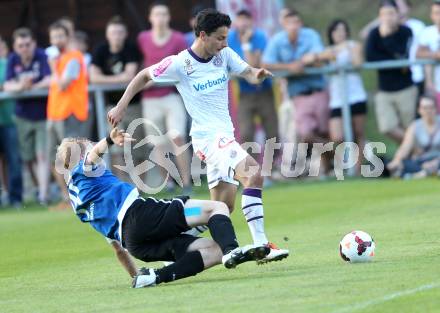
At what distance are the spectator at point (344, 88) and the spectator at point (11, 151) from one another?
17.1 feet

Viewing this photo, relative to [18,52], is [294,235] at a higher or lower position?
lower

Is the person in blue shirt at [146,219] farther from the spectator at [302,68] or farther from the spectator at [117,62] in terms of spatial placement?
the spectator at [302,68]

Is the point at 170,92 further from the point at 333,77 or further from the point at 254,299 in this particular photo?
the point at 254,299

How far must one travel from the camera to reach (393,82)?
1900cm

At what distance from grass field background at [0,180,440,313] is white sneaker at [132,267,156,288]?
0.39 feet

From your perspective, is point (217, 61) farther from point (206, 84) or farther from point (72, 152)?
point (72, 152)

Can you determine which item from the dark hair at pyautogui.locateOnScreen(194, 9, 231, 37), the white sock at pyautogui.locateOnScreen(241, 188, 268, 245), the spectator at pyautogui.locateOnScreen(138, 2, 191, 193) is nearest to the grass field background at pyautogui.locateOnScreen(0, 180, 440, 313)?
the white sock at pyautogui.locateOnScreen(241, 188, 268, 245)

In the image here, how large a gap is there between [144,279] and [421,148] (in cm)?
1004

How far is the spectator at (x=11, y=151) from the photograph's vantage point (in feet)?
62.0

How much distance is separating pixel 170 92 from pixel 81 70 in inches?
56.6

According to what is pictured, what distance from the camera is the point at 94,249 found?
1262 centimetres

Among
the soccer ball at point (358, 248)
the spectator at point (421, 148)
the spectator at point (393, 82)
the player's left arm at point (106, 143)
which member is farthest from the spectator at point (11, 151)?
the soccer ball at point (358, 248)

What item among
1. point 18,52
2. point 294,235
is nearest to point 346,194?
point 294,235

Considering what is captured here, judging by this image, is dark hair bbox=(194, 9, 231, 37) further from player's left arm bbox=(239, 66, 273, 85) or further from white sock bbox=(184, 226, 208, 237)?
white sock bbox=(184, 226, 208, 237)
